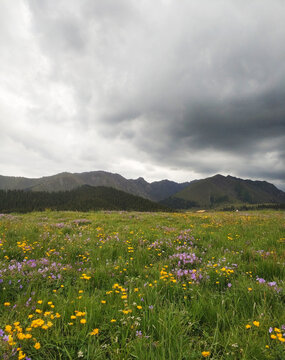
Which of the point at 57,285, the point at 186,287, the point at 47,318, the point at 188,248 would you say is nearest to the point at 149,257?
the point at 188,248

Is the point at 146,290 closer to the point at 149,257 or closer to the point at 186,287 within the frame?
the point at 186,287

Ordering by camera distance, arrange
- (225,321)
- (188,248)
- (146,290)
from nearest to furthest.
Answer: (225,321) → (146,290) → (188,248)

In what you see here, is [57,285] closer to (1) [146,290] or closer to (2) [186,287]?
(1) [146,290]

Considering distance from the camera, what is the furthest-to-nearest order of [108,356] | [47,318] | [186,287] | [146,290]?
[186,287] < [146,290] < [47,318] < [108,356]

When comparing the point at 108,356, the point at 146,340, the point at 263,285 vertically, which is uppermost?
the point at 263,285

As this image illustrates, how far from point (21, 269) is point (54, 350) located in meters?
2.88

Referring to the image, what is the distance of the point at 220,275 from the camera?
4336 millimetres

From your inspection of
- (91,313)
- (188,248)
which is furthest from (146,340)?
(188,248)

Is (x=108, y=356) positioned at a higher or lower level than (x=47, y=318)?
lower

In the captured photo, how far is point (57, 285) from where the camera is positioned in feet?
13.8

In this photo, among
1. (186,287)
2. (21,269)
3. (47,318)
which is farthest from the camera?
(21,269)

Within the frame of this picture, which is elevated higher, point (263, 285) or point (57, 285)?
point (263, 285)

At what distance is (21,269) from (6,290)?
732mm

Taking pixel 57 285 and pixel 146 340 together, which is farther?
pixel 57 285
